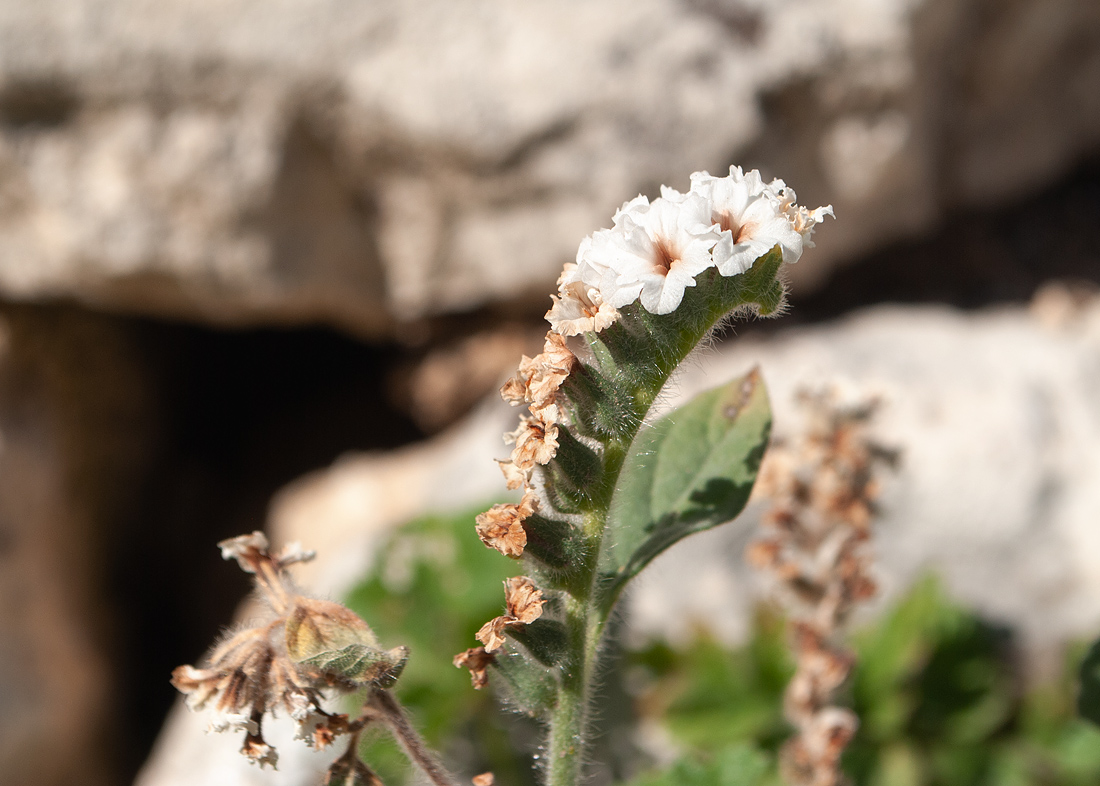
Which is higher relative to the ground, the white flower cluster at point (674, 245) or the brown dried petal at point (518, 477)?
the white flower cluster at point (674, 245)

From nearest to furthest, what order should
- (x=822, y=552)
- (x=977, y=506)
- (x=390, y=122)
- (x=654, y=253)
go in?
(x=654, y=253) < (x=822, y=552) < (x=977, y=506) < (x=390, y=122)

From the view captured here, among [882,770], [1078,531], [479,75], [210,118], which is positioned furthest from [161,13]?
[1078,531]

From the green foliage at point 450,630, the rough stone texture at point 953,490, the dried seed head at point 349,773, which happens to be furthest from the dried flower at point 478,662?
the rough stone texture at point 953,490

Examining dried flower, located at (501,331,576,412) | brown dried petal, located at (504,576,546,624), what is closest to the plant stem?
brown dried petal, located at (504,576,546,624)

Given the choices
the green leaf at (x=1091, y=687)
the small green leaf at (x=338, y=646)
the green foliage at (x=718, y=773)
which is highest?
the green leaf at (x=1091, y=687)

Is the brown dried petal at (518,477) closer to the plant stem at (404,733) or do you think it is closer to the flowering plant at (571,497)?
the flowering plant at (571,497)

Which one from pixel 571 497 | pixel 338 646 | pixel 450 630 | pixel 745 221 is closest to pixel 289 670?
pixel 338 646

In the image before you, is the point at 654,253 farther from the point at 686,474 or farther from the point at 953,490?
the point at 953,490
